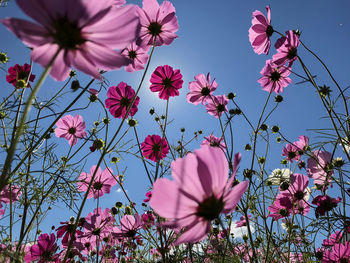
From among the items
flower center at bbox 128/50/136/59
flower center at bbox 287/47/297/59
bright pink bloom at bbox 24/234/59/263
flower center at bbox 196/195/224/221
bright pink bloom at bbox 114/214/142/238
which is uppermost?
flower center at bbox 287/47/297/59

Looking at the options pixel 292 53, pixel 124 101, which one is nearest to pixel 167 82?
pixel 124 101

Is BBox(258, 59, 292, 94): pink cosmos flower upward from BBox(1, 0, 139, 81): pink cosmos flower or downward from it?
upward

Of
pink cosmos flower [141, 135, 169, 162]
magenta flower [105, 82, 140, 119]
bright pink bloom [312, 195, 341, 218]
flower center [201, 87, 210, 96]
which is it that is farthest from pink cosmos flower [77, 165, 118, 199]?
bright pink bloom [312, 195, 341, 218]

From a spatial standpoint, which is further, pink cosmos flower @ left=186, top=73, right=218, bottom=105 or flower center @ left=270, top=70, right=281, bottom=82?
pink cosmos flower @ left=186, top=73, right=218, bottom=105

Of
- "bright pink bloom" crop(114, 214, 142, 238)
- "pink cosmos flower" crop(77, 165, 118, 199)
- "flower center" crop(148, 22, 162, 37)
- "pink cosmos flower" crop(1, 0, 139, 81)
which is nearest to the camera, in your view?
"pink cosmos flower" crop(1, 0, 139, 81)

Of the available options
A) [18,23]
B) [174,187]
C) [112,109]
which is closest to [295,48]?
[112,109]

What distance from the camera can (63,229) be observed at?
4.85ft

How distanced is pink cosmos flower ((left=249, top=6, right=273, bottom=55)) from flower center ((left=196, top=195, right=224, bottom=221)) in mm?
1146

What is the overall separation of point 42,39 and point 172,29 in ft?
2.80

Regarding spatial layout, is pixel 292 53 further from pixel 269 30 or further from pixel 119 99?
pixel 119 99

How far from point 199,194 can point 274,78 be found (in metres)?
1.45

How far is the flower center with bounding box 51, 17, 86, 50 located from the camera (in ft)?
1.32

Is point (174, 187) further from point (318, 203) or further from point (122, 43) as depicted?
point (318, 203)

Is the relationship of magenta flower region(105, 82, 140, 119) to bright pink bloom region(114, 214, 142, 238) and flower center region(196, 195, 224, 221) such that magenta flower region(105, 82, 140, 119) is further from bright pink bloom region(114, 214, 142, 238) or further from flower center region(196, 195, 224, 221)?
flower center region(196, 195, 224, 221)
